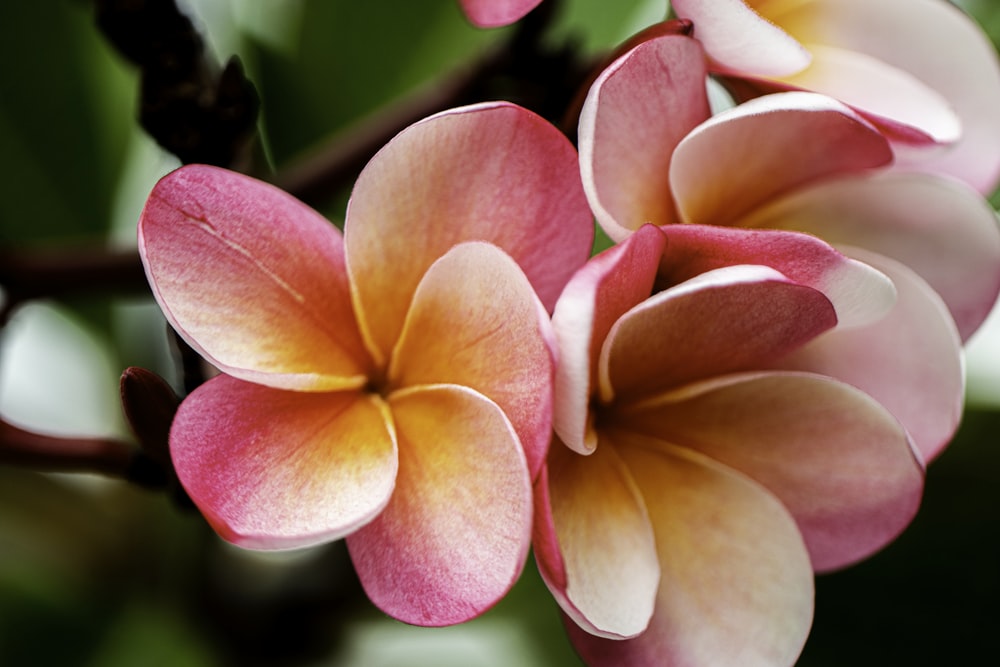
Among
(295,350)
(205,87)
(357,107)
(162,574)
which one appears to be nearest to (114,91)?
(357,107)

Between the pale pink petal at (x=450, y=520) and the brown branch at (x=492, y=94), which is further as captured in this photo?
the brown branch at (x=492, y=94)

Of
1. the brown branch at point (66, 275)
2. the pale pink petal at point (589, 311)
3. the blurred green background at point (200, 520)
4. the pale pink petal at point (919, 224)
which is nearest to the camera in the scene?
the pale pink petal at point (589, 311)

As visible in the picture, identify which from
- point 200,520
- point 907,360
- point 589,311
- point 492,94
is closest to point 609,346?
point 589,311

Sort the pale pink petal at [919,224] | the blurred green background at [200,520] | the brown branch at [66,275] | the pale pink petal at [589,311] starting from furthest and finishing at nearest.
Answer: the blurred green background at [200,520] → the brown branch at [66,275] → the pale pink petal at [919,224] → the pale pink petal at [589,311]

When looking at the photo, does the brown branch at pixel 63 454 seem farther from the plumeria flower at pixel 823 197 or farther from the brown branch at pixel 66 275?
the plumeria flower at pixel 823 197

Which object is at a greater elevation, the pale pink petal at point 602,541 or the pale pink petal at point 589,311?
the pale pink petal at point 589,311

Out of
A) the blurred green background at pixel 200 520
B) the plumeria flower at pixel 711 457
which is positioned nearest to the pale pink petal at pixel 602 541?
the plumeria flower at pixel 711 457

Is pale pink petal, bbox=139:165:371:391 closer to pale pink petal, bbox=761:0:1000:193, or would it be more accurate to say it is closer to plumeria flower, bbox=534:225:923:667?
plumeria flower, bbox=534:225:923:667

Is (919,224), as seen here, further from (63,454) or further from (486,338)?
(63,454)
